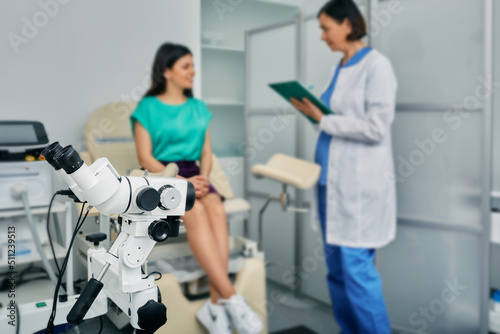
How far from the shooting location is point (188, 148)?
2.52ft

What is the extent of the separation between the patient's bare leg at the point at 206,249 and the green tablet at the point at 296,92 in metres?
0.41

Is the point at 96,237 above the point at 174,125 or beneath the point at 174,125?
beneath

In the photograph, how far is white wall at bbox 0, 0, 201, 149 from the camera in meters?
0.56

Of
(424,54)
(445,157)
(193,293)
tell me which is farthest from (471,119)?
(193,293)

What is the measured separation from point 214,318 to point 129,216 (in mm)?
464

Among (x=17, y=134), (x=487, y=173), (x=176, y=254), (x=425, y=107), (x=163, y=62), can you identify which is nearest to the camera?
(x=17, y=134)

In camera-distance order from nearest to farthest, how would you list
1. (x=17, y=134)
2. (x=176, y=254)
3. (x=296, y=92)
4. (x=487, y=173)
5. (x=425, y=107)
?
1. (x=17, y=134)
2. (x=176, y=254)
3. (x=296, y=92)
4. (x=487, y=173)
5. (x=425, y=107)

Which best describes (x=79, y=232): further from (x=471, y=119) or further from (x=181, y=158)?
(x=471, y=119)

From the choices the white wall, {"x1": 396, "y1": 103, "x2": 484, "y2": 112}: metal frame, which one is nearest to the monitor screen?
the white wall

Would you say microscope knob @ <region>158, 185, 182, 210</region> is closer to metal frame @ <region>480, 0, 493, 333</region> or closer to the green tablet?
the green tablet

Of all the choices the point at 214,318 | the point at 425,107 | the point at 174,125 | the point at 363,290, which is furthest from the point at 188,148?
the point at 425,107

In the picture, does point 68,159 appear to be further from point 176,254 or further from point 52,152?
point 176,254

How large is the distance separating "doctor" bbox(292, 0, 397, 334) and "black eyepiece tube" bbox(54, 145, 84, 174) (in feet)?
2.72

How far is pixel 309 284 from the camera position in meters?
1.62
